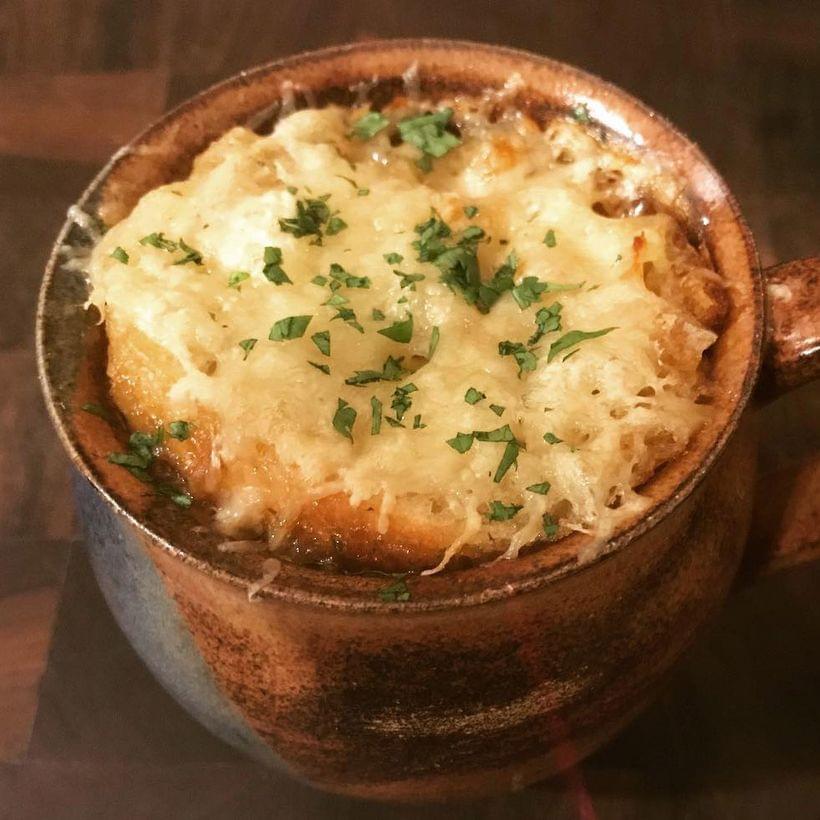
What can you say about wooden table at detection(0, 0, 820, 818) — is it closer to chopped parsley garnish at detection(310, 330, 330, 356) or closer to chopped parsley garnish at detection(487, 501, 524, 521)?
chopped parsley garnish at detection(487, 501, 524, 521)

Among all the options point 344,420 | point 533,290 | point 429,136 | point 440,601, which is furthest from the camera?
point 429,136

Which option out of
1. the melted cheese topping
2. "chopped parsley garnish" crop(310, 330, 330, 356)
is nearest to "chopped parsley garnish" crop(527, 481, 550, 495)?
the melted cheese topping

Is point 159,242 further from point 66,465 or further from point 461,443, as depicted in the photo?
point 66,465

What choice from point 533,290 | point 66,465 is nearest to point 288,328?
point 533,290

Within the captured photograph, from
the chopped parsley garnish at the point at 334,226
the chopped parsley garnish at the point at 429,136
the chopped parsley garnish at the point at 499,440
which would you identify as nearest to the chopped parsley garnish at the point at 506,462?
the chopped parsley garnish at the point at 499,440

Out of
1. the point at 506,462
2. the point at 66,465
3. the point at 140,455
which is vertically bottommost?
the point at 66,465
